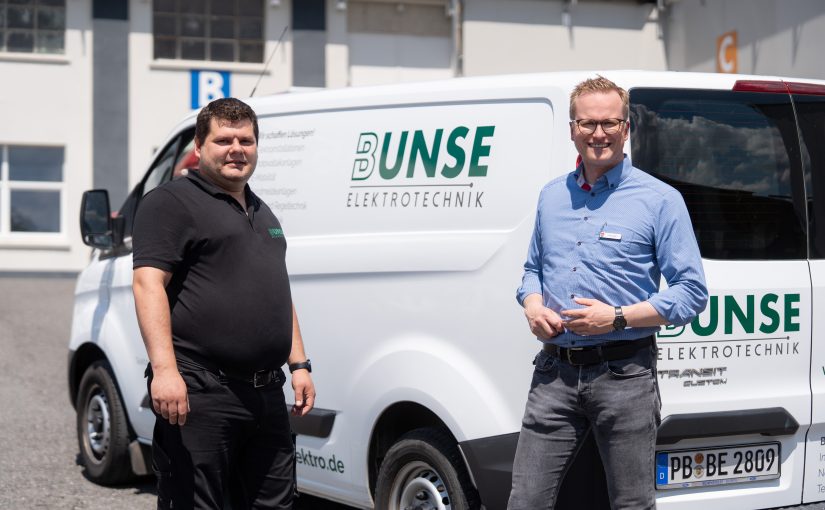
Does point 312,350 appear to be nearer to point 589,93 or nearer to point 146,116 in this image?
point 589,93

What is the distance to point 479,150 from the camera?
4.16 metres

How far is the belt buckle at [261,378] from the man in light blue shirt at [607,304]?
840 millimetres

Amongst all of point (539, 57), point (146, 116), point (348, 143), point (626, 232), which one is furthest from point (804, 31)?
point (626, 232)

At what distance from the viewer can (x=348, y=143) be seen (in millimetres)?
4699

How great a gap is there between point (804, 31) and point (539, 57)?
6817mm

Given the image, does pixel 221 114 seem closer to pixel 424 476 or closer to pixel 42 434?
pixel 424 476

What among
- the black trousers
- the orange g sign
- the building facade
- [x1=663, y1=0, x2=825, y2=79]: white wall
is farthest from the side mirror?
the building facade

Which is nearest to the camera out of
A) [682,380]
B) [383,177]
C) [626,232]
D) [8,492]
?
[626,232]

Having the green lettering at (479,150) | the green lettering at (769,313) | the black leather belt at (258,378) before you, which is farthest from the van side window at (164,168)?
the green lettering at (769,313)

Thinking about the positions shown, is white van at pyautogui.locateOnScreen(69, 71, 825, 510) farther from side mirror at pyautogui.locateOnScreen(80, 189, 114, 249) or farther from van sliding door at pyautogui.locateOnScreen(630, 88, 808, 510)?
side mirror at pyautogui.locateOnScreen(80, 189, 114, 249)

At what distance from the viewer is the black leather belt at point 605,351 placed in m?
3.27

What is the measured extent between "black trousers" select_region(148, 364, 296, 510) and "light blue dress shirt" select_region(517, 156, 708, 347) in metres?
0.96

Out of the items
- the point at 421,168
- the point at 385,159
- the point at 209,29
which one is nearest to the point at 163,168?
the point at 385,159

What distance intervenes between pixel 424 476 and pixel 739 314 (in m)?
1.30
